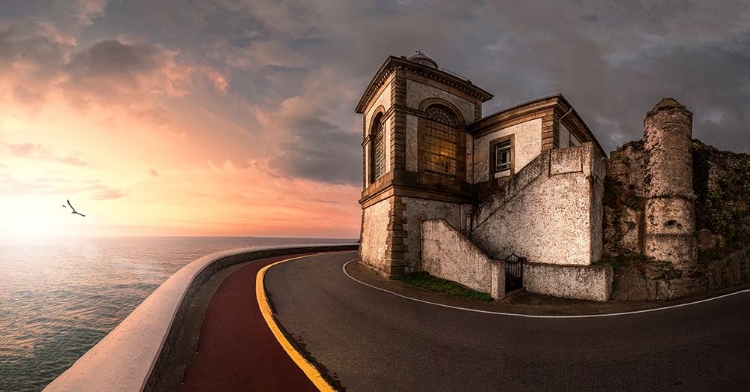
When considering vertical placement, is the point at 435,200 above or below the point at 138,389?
above

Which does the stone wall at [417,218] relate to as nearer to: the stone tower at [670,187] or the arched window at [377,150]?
the arched window at [377,150]

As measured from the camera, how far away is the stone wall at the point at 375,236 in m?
16.3

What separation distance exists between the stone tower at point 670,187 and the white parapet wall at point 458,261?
5.63 meters

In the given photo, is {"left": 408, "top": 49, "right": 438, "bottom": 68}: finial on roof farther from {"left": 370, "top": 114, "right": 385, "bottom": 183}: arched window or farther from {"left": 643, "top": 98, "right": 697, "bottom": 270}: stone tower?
{"left": 643, "top": 98, "right": 697, "bottom": 270}: stone tower

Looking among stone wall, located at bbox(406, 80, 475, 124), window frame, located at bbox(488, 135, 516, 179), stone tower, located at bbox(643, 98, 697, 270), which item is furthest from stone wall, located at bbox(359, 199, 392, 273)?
stone tower, located at bbox(643, 98, 697, 270)

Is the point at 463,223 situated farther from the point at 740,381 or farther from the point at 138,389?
the point at 138,389

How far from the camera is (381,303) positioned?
9531 millimetres

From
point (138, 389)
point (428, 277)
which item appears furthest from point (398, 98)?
point (138, 389)

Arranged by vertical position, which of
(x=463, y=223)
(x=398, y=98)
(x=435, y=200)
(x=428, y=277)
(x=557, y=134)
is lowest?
(x=428, y=277)

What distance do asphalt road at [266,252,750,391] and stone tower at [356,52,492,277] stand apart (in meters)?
6.70

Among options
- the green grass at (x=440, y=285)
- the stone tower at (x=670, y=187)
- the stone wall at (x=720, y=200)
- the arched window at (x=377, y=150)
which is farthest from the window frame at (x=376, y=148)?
the stone wall at (x=720, y=200)

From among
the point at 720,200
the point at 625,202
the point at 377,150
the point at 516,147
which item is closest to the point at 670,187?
the point at 625,202

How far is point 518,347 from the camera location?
19.7ft

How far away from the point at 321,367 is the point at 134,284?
30544mm
